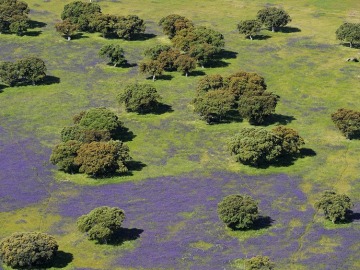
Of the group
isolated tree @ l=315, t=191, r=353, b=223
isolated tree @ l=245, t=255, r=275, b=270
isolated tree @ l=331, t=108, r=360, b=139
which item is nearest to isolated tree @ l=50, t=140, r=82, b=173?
isolated tree @ l=315, t=191, r=353, b=223

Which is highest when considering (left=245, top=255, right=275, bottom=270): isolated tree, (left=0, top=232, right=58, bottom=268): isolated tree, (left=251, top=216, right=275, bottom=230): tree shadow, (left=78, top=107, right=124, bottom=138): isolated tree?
(left=245, top=255, right=275, bottom=270): isolated tree

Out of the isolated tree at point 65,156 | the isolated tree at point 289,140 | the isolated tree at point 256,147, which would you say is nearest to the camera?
the isolated tree at point 65,156

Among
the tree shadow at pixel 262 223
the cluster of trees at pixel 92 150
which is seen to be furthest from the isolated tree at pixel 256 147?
the cluster of trees at pixel 92 150

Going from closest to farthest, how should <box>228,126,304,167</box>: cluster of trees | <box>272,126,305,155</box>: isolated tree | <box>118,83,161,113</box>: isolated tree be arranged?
<box>228,126,304,167</box>: cluster of trees < <box>272,126,305,155</box>: isolated tree < <box>118,83,161,113</box>: isolated tree

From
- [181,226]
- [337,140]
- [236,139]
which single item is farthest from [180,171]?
[337,140]

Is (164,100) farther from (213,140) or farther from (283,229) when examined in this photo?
(283,229)

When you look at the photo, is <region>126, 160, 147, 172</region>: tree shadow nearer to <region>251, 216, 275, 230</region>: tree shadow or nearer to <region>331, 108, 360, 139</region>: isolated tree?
<region>251, 216, 275, 230</region>: tree shadow

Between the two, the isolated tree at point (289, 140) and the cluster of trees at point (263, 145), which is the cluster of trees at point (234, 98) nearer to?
the cluster of trees at point (263, 145)

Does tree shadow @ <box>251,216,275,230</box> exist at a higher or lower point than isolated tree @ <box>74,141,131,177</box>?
lower

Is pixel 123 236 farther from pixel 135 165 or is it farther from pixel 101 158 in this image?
pixel 135 165
